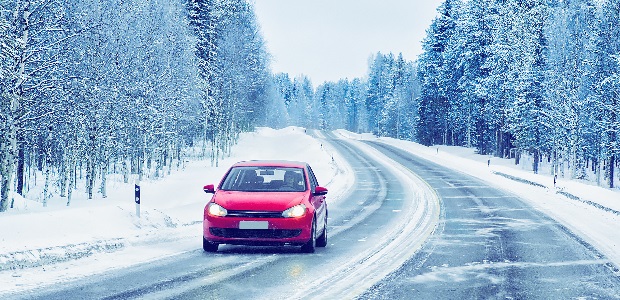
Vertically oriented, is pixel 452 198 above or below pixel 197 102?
below

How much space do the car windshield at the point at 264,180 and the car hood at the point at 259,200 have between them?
40cm

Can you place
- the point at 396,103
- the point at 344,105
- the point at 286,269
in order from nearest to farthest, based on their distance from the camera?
the point at 286,269 < the point at 396,103 < the point at 344,105

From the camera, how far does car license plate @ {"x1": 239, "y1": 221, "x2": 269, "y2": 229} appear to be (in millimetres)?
9984

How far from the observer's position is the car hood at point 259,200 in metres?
10.1

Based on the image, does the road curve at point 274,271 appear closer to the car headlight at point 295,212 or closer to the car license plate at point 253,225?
the car license plate at point 253,225

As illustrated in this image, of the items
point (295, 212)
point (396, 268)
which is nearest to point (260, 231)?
point (295, 212)

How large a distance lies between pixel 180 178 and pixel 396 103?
3023 inches

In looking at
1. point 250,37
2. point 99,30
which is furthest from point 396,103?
point 99,30

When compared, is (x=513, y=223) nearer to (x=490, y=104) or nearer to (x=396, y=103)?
(x=490, y=104)

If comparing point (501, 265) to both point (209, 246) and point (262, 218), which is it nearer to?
point (262, 218)

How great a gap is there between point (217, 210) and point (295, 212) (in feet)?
4.13

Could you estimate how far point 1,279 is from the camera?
25.0 ft

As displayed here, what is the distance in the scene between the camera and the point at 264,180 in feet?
37.6

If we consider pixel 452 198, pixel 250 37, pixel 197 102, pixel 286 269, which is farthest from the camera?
pixel 250 37
